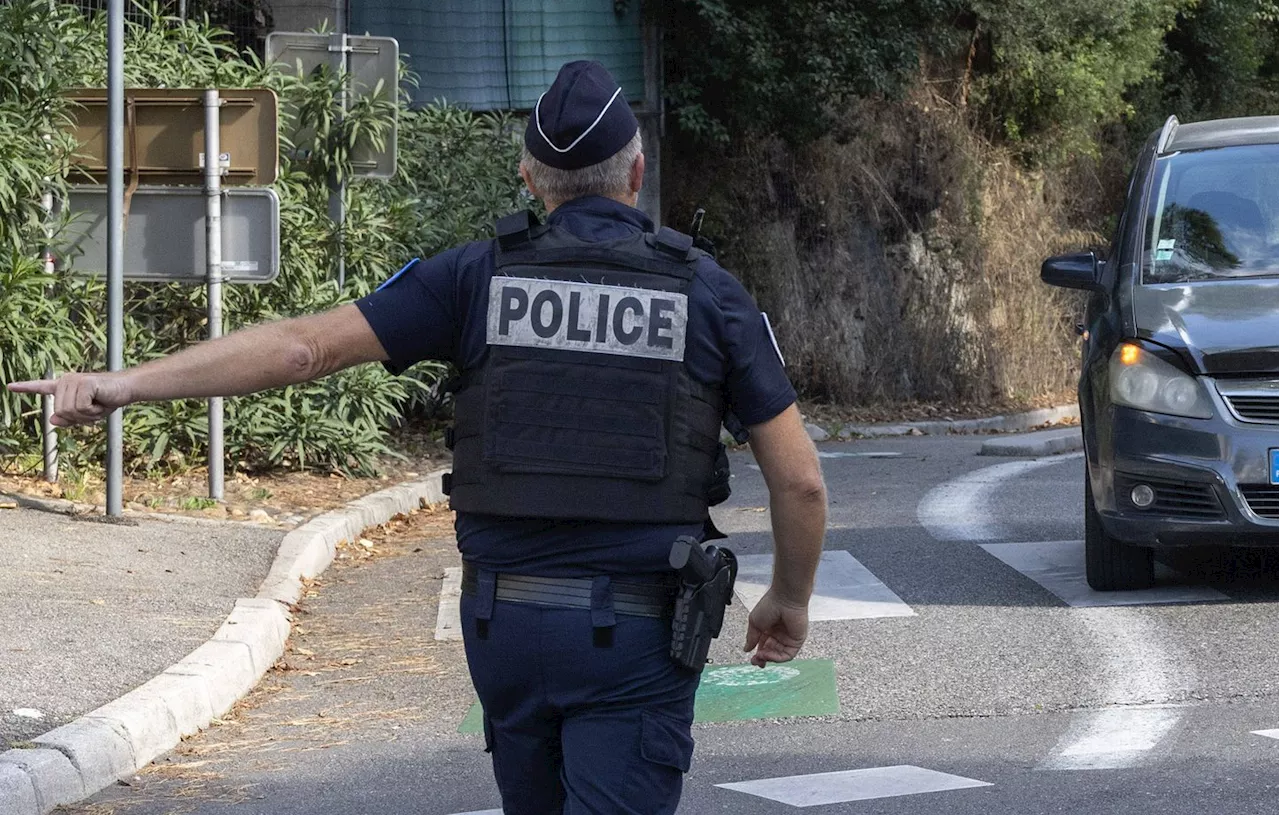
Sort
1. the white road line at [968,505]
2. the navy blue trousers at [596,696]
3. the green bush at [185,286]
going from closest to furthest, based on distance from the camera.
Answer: the navy blue trousers at [596,696] → the white road line at [968,505] → the green bush at [185,286]

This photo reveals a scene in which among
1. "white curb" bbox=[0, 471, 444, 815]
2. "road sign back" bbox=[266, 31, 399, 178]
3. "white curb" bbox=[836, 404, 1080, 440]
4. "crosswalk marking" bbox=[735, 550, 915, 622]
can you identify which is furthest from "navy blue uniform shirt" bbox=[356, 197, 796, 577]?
"white curb" bbox=[836, 404, 1080, 440]

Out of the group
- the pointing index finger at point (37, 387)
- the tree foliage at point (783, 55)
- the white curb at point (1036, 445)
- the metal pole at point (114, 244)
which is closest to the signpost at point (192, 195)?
the metal pole at point (114, 244)

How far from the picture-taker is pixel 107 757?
198 inches

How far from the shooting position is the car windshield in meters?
7.34

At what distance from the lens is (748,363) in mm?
2848

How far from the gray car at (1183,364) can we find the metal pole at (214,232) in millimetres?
4807

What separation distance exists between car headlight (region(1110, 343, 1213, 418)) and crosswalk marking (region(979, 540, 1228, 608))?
0.95 meters

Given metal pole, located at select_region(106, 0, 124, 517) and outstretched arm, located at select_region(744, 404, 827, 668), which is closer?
outstretched arm, located at select_region(744, 404, 827, 668)

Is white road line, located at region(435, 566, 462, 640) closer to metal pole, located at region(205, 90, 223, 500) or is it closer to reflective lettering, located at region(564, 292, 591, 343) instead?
metal pole, located at region(205, 90, 223, 500)

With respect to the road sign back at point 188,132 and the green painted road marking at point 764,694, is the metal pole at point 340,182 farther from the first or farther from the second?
the green painted road marking at point 764,694

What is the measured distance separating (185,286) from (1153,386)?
6.67 meters

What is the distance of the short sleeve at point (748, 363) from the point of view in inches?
112

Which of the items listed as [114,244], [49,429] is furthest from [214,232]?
[49,429]

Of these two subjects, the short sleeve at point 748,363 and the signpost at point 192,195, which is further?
the signpost at point 192,195
